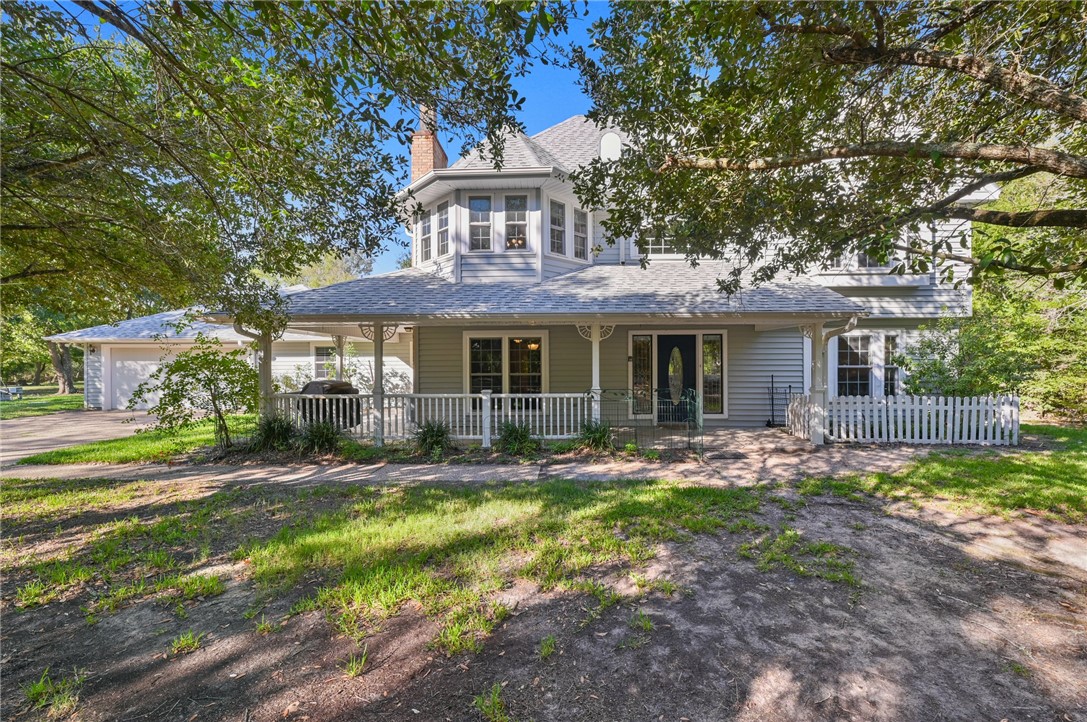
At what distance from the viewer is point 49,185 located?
481 cm

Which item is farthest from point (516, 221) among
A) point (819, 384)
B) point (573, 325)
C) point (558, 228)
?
point (819, 384)

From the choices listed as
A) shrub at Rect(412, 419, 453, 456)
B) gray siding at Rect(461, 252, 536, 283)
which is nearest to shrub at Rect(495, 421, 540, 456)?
shrub at Rect(412, 419, 453, 456)

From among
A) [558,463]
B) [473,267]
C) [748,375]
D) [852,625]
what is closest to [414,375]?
[473,267]

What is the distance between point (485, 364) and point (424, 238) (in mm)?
3956

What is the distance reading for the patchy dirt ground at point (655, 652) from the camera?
7.77 feet

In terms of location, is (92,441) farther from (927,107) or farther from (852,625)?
(927,107)

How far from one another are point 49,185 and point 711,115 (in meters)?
7.10

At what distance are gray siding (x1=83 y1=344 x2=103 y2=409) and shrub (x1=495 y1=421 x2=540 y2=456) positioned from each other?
18.4m

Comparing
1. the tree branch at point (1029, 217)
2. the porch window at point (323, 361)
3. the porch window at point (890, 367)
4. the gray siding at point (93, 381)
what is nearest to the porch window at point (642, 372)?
the porch window at point (890, 367)

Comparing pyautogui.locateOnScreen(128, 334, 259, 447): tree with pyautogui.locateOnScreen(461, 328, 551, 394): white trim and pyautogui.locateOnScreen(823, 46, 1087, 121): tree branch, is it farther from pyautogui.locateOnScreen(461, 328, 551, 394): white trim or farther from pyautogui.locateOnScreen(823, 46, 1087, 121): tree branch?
pyautogui.locateOnScreen(823, 46, 1087, 121): tree branch

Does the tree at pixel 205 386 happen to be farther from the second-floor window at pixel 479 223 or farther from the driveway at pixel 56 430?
the second-floor window at pixel 479 223

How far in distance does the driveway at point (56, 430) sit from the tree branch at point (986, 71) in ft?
39.0

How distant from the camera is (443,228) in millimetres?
11602

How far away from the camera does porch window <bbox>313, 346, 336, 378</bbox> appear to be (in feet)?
52.8
